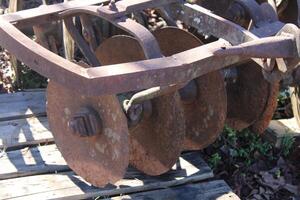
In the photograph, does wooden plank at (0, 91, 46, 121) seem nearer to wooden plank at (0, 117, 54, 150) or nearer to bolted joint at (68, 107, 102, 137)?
wooden plank at (0, 117, 54, 150)

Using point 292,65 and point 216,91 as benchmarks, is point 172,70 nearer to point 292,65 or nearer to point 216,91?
point 292,65

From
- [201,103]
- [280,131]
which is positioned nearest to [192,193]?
[201,103]

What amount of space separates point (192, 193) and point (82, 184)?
0.52 meters

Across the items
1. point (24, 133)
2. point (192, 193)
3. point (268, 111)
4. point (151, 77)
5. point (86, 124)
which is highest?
point (151, 77)

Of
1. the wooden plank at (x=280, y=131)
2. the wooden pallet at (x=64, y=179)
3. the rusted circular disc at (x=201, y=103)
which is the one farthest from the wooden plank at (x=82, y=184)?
the wooden plank at (x=280, y=131)

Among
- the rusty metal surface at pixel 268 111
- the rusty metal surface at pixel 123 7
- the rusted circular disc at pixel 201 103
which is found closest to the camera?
the rusty metal surface at pixel 123 7

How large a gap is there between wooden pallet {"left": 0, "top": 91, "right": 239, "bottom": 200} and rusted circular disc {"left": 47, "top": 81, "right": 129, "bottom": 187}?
104 mm

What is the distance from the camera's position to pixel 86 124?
238 cm

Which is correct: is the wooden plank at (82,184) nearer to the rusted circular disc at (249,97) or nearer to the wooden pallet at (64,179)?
the wooden pallet at (64,179)

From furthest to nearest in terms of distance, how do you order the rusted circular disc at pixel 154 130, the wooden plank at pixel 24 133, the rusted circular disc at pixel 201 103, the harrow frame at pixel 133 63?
A: the wooden plank at pixel 24 133 → the rusted circular disc at pixel 201 103 → the rusted circular disc at pixel 154 130 → the harrow frame at pixel 133 63

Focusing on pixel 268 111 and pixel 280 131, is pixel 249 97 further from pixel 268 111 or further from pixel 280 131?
pixel 280 131

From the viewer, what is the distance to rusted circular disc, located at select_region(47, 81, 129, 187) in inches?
90.6

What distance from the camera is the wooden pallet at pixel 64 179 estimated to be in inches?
101

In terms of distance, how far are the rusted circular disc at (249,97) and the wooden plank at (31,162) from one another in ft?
3.05
